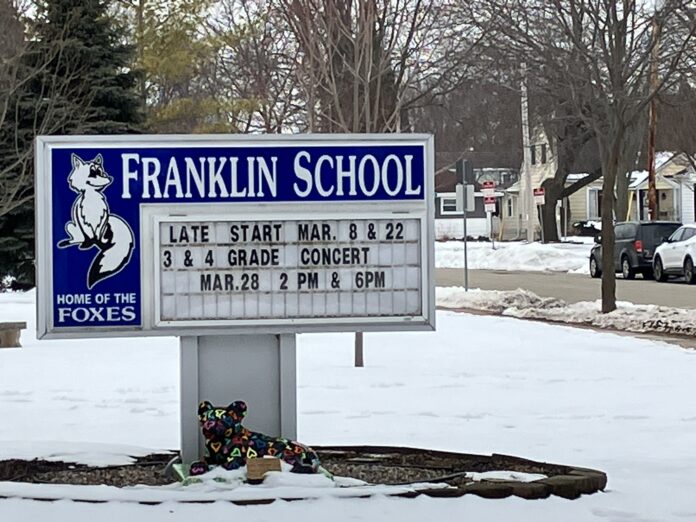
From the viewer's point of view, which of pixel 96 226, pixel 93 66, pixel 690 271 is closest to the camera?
pixel 96 226

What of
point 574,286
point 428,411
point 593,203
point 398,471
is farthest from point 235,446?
point 593,203

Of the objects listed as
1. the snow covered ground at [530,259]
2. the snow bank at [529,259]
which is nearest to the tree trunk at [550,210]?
the snow covered ground at [530,259]

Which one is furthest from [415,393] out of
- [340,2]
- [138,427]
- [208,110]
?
[208,110]

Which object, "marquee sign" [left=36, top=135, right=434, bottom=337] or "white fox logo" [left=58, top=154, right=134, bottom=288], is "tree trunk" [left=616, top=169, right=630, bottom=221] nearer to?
"marquee sign" [left=36, top=135, right=434, bottom=337]

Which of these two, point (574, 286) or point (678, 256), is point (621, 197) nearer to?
point (678, 256)

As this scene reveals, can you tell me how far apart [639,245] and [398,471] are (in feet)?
91.7

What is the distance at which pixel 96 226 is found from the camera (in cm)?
724

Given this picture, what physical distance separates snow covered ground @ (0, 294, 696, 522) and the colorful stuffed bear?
638mm

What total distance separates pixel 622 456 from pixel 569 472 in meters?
1.21

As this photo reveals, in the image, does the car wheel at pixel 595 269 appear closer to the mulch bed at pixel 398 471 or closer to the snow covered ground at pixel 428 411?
the snow covered ground at pixel 428 411

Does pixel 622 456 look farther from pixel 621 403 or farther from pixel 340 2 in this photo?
pixel 340 2

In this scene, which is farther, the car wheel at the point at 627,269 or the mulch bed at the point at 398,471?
the car wheel at the point at 627,269

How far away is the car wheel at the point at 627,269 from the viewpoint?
114 feet

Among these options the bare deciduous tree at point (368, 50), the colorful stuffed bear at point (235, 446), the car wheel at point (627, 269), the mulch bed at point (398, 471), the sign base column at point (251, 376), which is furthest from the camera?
the car wheel at point (627, 269)
